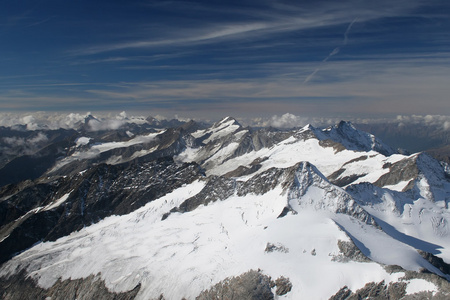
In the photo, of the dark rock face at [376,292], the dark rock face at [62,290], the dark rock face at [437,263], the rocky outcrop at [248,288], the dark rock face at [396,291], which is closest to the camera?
the dark rock face at [396,291]

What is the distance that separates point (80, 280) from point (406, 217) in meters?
→ 173

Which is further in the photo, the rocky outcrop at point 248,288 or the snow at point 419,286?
the rocky outcrop at point 248,288

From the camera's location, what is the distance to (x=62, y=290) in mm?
147750

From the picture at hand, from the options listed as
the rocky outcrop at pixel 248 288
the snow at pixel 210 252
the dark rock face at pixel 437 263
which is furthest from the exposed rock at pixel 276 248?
the dark rock face at pixel 437 263

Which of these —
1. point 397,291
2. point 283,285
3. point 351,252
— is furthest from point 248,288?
point 397,291

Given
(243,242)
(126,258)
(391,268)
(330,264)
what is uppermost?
(391,268)

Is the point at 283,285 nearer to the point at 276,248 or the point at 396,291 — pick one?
the point at 276,248

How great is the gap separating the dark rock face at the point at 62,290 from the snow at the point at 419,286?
96783 millimetres

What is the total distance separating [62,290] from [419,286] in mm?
139552

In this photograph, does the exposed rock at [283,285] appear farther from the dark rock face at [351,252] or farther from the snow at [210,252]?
the dark rock face at [351,252]

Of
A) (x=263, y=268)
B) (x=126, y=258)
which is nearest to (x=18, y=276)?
(x=126, y=258)

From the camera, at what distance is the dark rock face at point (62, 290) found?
135250 millimetres

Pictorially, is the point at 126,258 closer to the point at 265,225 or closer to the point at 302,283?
the point at 265,225

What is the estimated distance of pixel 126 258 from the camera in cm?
15475
